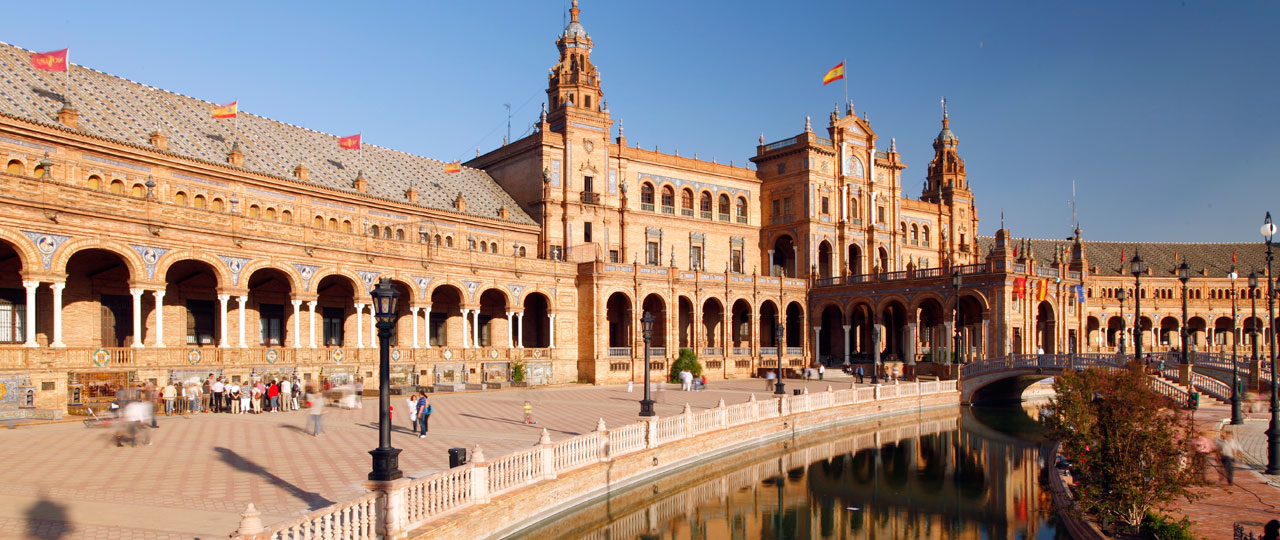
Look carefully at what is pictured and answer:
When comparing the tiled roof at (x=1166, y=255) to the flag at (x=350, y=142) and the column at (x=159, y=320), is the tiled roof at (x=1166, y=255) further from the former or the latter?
the column at (x=159, y=320)

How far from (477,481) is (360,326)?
24.4 meters

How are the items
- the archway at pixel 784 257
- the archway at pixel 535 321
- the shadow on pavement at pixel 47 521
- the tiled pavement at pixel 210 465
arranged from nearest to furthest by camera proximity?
the shadow on pavement at pixel 47 521
the tiled pavement at pixel 210 465
the archway at pixel 535 321
the archway at pixel 784 257

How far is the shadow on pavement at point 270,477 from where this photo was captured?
1509cm

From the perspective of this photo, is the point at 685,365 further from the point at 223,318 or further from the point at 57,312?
the point at 57,312

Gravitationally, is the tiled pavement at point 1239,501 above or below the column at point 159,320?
below

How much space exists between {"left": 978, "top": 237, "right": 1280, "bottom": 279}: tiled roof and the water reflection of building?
61620 mm

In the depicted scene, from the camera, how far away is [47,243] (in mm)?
27141

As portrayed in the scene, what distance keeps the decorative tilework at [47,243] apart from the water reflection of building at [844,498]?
63.6ft

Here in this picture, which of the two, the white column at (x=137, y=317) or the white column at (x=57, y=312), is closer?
the white column at (x=57, y=312)

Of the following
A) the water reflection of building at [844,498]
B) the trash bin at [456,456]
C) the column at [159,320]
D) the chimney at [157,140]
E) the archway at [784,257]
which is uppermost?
the chimney at [157,140]

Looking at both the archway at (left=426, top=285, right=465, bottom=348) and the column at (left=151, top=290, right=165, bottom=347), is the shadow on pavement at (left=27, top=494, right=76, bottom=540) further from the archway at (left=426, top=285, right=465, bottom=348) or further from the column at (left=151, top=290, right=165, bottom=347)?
the archway at (left=426, top=285, right=465, bottom=348)

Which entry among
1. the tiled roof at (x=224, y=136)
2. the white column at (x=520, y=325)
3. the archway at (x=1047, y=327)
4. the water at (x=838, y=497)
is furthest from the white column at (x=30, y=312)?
the archway at (x=1047, y=327)

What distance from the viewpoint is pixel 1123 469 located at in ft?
50.7

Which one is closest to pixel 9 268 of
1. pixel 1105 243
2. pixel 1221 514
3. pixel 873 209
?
pixel 1221 514
